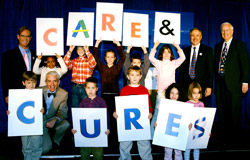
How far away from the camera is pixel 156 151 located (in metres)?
2.81

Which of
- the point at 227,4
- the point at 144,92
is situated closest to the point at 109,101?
the point at 144,92

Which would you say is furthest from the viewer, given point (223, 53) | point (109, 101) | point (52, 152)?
point (223, 53)

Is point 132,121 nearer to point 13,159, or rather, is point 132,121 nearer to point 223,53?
point 13,159

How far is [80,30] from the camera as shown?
286cm

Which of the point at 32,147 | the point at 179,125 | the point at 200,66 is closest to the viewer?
the point at 179,125

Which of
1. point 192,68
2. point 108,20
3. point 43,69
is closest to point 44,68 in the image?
point 43,69

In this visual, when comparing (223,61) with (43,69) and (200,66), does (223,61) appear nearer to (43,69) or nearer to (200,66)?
(200,66)

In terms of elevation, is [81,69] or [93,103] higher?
[81,69]

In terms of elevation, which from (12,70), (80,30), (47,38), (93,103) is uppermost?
(80,30)

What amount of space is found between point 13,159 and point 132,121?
162cm

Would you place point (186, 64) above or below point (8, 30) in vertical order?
below

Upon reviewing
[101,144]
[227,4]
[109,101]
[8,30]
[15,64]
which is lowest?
[101,144]

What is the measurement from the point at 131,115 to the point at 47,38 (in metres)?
1.67

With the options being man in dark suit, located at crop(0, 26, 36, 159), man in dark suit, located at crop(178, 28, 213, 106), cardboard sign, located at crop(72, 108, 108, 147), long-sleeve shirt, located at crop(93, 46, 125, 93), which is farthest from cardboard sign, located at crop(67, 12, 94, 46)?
man in dark suit, located at crop(178, 28, 213, 106)
